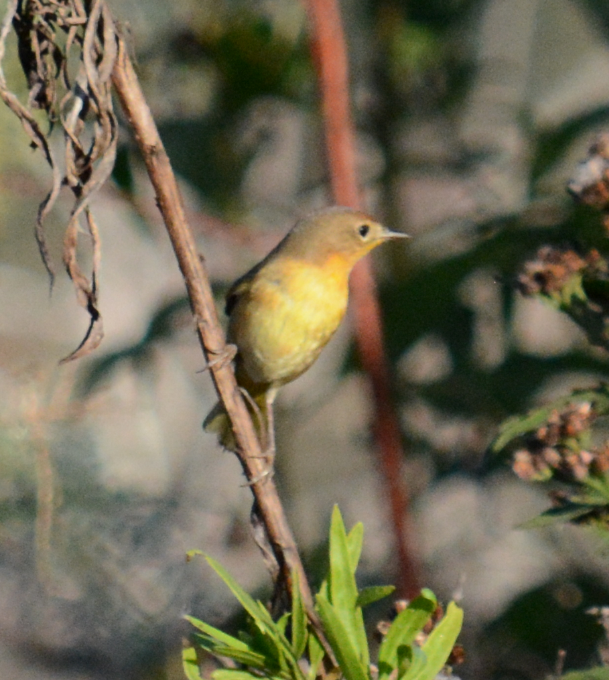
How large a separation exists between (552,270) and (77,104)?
0.83m

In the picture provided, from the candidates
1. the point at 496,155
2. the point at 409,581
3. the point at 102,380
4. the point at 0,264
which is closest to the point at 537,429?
the point at 409,581

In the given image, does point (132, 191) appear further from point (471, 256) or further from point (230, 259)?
point (471, 256)

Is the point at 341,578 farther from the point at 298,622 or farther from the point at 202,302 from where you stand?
the point at 202,302

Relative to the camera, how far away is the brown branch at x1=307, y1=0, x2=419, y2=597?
7.19 ft

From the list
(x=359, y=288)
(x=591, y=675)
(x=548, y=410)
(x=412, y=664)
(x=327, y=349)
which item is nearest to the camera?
(x=412, y=664)

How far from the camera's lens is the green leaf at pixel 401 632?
33.5 inches

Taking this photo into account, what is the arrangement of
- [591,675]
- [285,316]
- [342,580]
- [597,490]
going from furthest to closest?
[285,316] < [597,490] < [591,675] < [342,580]

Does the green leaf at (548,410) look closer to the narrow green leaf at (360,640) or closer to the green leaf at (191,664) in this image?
the narrow green leaf at (360,640)

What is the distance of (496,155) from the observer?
266 centimetres

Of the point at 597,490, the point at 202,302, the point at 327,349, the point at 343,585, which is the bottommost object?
the point at 327,349

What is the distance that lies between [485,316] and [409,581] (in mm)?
850

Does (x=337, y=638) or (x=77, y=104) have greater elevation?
(x=77, y=104)

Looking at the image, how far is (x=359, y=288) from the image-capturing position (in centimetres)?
244

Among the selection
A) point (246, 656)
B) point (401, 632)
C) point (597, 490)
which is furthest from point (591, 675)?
point (246, 656)
